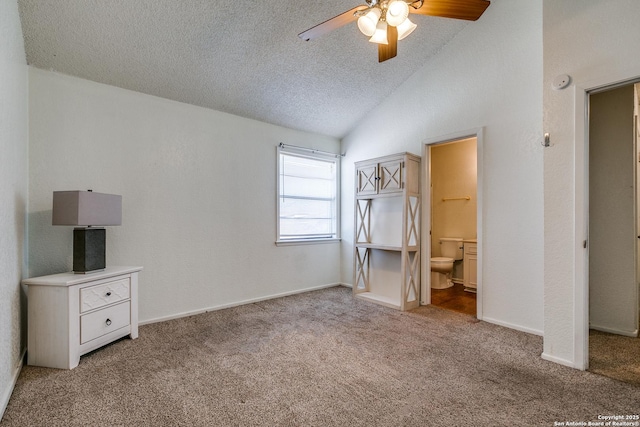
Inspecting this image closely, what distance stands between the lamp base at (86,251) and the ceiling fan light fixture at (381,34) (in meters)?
2.69

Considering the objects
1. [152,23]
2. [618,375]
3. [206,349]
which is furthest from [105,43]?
[618,375]

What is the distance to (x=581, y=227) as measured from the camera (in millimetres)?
2230

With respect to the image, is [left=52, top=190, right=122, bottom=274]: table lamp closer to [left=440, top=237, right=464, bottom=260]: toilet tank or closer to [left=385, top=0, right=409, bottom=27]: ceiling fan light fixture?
[left=385, top=0, right=409, bottom=27]: ceiling fan light fixture

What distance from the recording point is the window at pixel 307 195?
4.43 meters

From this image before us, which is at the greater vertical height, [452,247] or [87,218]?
[87,218]

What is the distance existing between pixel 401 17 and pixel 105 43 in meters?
2.43

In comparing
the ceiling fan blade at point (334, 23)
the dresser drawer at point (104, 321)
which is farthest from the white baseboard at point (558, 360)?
Answer: the dresser drawer at point (104, 321)

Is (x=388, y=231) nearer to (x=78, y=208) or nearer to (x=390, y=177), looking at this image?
(x=390, y=177)

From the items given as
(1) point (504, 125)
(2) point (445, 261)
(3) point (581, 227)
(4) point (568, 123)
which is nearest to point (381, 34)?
(4) point (568, 123)

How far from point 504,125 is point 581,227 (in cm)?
139

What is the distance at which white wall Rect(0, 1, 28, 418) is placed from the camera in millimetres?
1859

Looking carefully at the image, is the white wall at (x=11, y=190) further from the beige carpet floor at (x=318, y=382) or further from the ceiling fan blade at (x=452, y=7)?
the ceiling fan blade at (x=452, y=7)

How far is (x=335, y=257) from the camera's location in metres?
5.03

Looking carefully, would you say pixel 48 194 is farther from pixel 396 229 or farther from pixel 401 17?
pixel 396 229
